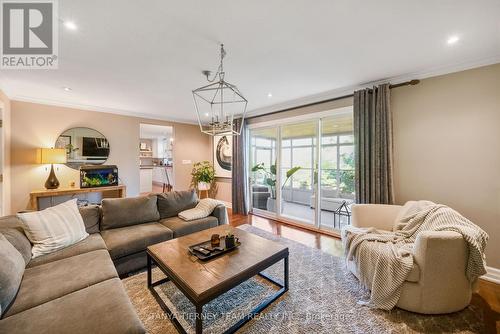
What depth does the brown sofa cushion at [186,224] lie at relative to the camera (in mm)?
2740

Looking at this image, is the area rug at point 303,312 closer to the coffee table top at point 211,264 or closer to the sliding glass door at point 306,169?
the coffee table top at point 211,264

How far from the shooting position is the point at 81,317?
3.70ft

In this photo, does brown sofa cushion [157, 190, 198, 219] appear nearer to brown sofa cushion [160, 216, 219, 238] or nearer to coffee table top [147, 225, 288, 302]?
brown sofa cushion [160, 216, 219, 238]

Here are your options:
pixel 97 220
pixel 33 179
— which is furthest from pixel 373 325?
pixel 33 179

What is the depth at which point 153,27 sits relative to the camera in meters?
1.80

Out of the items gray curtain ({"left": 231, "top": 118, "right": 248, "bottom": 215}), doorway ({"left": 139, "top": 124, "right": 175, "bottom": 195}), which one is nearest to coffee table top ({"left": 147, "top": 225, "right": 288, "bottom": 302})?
gray curtain ({"left": 231, "top": 118, "right": 248, "bottom": 215})

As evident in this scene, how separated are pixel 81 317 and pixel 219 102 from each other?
134 inches

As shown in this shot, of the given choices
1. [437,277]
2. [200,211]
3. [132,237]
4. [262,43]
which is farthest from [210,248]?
[262,43]

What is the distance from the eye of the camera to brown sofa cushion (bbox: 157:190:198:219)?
3.12m

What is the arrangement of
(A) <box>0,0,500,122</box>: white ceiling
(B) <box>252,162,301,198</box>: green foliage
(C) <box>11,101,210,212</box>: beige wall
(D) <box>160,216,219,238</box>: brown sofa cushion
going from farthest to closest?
(B) <box>252,162,301,198</box>: green foliage, (C) <box>11,101,210,212</box>: beige wall, (D) <box>160,216,219,238</box>: brown sofa cushion, (A) <box>0,0,500,122</box>: white ceiling

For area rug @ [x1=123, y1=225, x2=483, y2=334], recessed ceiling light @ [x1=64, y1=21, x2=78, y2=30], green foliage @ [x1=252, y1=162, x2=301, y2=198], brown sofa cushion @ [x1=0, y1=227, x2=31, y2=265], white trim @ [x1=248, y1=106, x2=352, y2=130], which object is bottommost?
area rug @ [x1=123, y1=225, x2=483, y2=334]

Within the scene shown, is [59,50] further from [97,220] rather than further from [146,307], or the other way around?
[146,307]

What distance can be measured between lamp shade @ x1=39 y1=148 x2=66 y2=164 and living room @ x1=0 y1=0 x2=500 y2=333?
3 centimetres

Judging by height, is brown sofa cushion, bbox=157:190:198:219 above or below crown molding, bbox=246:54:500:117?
below
